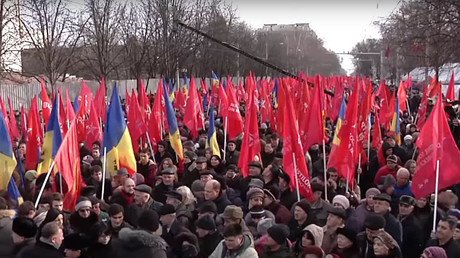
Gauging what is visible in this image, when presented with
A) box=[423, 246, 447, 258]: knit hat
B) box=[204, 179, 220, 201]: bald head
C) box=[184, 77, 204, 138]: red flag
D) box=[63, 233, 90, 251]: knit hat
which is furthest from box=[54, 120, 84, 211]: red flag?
box=[184, 77, 204, 138]: red flag

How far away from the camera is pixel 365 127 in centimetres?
1123

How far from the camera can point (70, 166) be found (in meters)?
7.78

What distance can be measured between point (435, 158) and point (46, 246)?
14.0 ft

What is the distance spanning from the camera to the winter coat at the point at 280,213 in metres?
6.85

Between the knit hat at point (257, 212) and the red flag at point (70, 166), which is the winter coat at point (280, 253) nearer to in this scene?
the knit hat at point (257, 212)

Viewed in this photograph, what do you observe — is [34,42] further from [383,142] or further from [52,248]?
[52,248]

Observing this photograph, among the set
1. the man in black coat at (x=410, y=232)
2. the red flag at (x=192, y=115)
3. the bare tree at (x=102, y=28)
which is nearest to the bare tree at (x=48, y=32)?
the bare tree at (x=102, y=28)

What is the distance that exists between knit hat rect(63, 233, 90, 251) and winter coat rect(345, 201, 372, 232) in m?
2.73

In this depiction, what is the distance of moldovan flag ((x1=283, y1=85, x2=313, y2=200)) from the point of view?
795 cm

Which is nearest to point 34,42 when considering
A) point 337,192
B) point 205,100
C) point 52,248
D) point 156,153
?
point 205,100

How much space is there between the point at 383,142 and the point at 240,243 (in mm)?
6916

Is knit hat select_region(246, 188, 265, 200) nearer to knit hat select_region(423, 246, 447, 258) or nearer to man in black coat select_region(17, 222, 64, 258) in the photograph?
knit hat select_region(423, 246, 447, 258)

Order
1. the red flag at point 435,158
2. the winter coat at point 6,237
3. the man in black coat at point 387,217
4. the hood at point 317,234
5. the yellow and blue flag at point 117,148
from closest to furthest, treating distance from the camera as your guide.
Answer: the winter coat at point 6,237, the hood at point 317,234, the man in black coat at point 387,217, the red flag at point 435,158, the yellow and blue flag at point 117,148

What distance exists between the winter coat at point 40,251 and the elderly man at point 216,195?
95.4 inches
